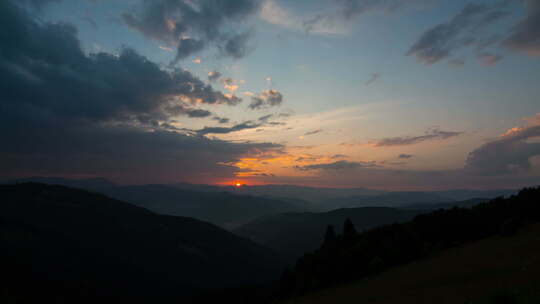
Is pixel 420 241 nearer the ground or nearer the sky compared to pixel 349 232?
nearer the sky

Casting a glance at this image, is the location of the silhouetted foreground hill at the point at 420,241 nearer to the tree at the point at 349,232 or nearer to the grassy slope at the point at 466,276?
the grassy slope at the point at 466,276

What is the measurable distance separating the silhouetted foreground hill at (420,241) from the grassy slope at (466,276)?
5.28 metres

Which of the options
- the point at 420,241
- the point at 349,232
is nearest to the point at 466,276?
the point at 420,241

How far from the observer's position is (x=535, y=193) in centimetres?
5462

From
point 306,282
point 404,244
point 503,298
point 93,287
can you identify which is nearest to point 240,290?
point 93,287

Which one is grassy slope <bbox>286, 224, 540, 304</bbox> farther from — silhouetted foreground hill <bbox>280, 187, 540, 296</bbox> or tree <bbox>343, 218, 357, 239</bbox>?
tree <bbox>343, 218, 357, 239</bbox>

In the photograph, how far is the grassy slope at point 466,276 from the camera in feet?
71.3

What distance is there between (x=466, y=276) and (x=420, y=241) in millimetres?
21480

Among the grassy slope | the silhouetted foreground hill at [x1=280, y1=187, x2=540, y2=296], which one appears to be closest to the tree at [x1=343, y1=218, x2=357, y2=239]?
the silhouetted foreground hill at [x1=280, y1=187, x2=540, y2=296]

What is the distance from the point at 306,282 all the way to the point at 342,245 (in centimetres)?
1821

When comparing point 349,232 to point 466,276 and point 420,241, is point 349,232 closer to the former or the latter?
point 420,241

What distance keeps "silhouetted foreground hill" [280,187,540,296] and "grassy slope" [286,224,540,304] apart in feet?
17.3

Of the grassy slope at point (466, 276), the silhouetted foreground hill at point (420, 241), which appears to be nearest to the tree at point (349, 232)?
the silhouetted foreground hill at point (420, 241)

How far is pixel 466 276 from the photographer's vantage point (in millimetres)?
26984
